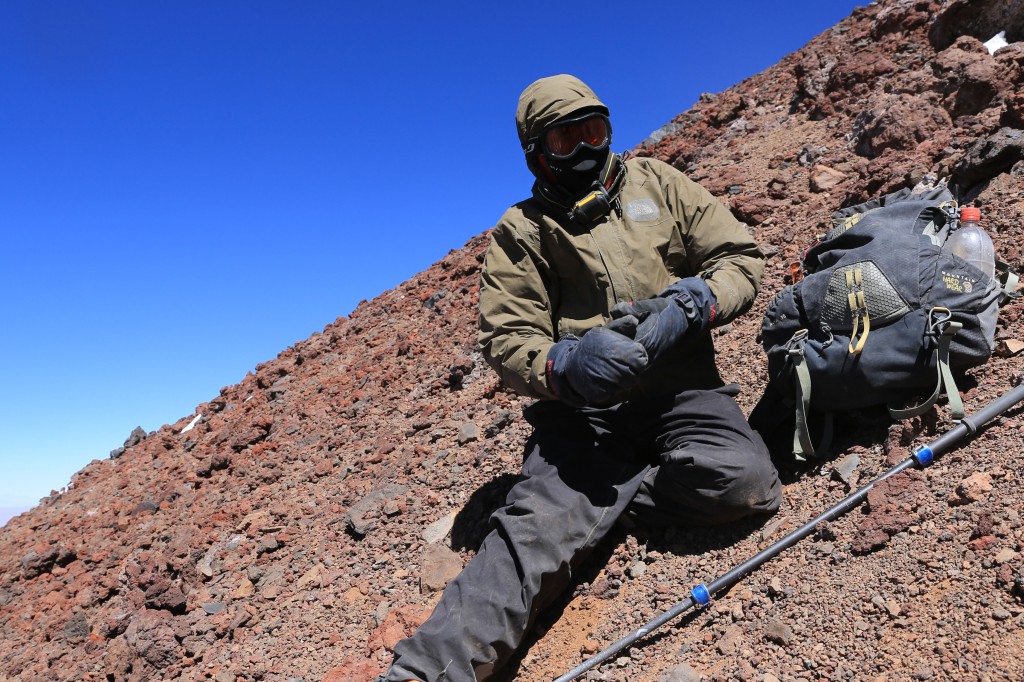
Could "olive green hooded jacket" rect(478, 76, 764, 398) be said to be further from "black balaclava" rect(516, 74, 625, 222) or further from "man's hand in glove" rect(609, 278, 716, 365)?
"man's hand in glove" rect(609, 278, 716, 365)

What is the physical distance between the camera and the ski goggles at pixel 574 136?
11.1ft

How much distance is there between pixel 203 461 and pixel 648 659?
4838mm

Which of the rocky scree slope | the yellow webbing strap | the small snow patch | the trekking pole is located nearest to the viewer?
the rocky scree slope

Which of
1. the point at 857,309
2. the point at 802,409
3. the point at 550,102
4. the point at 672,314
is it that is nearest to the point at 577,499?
the point at 672,314

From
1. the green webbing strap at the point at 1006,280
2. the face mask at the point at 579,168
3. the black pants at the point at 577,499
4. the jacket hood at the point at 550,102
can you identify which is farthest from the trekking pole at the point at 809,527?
the jacket hood at the point at 550,102

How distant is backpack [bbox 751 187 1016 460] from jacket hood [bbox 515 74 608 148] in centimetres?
123

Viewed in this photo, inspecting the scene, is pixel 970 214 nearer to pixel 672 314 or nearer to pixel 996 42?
pixel 672 314

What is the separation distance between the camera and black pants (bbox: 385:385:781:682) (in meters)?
2.84

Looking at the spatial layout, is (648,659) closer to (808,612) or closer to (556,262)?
(808,612)

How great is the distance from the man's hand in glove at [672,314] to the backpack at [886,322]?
1.53 ft

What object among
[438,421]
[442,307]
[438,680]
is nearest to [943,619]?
[438,680]

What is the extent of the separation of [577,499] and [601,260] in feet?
3.26

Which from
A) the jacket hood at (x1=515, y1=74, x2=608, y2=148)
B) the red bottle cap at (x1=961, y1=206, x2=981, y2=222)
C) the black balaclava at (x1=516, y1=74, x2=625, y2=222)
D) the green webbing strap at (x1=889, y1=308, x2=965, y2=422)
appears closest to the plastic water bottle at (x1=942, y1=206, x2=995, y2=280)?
the red bottle cap at (x1=961, y1=206, x2=981, y2=222)

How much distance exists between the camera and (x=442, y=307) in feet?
24.6
